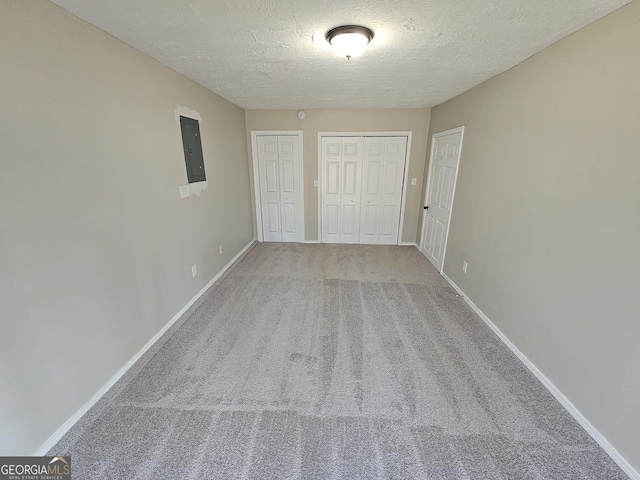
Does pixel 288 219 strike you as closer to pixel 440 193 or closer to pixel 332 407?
pixel 440 193

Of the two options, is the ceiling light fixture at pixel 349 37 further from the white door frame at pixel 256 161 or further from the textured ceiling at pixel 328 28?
the white door frame at pixel 256 161

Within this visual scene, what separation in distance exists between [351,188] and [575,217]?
10.8ft

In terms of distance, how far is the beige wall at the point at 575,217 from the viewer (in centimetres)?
138

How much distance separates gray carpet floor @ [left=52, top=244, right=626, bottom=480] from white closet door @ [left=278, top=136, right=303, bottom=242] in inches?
91.7

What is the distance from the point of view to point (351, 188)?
471 cm

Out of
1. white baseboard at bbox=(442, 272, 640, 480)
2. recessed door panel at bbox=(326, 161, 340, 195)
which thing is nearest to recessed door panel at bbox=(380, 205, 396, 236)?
recessed door panel at bbox=(326, 161, 340, 195)

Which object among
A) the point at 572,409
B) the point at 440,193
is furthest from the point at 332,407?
the point at 440,193

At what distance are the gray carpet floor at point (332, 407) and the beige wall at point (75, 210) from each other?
1.10ft

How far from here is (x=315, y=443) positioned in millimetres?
1491

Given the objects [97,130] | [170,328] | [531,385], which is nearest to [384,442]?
[531,385]

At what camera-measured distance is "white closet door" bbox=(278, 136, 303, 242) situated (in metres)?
4.59

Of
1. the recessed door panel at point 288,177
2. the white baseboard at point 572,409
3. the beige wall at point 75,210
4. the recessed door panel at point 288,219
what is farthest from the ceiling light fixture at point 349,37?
the recessed door panel at point 288,219

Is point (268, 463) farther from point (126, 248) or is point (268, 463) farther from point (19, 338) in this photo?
point (126, 248)

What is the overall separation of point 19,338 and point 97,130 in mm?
1229
